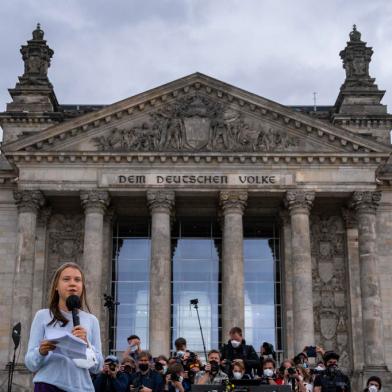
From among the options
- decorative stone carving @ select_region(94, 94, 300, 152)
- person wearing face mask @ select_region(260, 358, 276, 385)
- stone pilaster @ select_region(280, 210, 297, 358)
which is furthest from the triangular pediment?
person wearing face mask @ select_region(260, 358, 276, 385)

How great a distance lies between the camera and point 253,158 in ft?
122

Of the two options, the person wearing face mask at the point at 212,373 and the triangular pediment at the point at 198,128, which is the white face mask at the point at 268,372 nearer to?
the person wearing face mask at the point at 212,373

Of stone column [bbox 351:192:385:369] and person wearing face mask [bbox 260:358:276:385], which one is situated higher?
stone column [bbox 351:192:385:369]

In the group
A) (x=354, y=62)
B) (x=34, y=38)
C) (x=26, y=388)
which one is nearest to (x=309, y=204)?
(x=354, y=62)

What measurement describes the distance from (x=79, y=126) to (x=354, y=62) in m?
16.8

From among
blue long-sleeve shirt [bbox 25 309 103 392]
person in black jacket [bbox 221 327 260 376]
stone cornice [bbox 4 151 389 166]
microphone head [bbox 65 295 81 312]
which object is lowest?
blue long-sleeve shirt [bbox 25 309 103 392]

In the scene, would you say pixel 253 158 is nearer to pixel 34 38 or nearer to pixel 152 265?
pixel 152 265

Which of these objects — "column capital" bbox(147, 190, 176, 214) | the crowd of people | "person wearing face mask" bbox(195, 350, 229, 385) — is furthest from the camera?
"column capital" bbox(147, 190, 176, 214)

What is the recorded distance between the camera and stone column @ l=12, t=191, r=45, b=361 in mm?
35281

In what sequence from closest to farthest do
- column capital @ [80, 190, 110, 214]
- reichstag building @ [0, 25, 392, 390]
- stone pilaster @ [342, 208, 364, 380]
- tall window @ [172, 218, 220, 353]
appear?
reichstag building @ [0, 25, 392, 390]
column capital @ [80, 190, 110, 214]
stone pilaster @ [342, 208, 364, 380]
tall window @ [172, 218, 220, 353]

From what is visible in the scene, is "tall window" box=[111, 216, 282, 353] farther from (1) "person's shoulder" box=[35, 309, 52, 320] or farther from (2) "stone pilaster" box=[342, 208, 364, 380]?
(1) "person's shoulder" box=[35, 309, 52, 320]

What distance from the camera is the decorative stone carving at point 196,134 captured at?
37594mm

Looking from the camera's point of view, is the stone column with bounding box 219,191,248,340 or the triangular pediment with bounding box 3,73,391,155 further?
the triangular pediment with bounding box 3,73,391,155

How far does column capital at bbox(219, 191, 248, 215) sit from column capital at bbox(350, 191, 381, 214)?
5360mm
